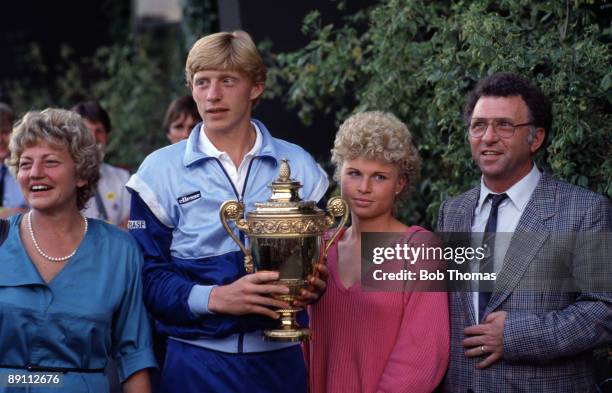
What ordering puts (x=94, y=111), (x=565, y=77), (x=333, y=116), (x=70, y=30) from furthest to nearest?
(x=70, y=30) < (x=333, y=116) < (x=94, y=111) < (x=565, y=77)

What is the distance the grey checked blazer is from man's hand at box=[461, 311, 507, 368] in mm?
27

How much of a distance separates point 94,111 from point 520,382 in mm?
3805

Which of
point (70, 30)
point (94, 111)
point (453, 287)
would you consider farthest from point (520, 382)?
point (70, 30)

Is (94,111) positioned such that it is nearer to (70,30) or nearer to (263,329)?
(263,329)

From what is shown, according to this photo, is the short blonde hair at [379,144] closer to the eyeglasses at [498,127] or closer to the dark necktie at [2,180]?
the eyeglasses at [498,127]

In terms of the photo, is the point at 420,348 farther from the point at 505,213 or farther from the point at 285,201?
the point at 285,201

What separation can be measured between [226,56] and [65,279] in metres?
0.97

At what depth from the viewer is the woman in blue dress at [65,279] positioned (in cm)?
393

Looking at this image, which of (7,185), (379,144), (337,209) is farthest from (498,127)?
(7,185)

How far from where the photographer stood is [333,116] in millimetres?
7703

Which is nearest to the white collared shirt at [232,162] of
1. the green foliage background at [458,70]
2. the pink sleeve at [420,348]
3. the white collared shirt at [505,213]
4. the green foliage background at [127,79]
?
the pink sleeve at [420,348]

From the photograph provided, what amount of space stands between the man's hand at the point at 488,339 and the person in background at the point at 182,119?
2852 millimetres

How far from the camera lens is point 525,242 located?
13.6 feet

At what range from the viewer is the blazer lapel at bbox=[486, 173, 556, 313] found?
4125 mm
